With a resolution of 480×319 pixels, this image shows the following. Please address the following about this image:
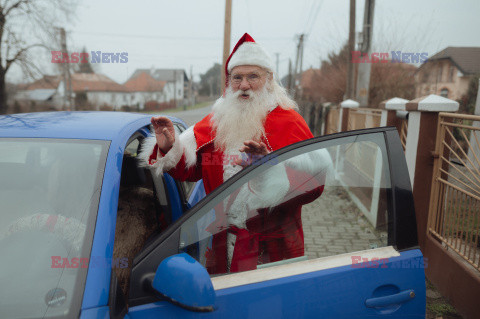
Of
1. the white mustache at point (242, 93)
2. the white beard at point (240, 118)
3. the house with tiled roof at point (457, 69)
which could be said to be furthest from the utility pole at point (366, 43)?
the house with tiled roof at point (457, 69)

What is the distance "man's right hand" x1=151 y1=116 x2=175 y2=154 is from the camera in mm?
1867

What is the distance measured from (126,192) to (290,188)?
1.26 m

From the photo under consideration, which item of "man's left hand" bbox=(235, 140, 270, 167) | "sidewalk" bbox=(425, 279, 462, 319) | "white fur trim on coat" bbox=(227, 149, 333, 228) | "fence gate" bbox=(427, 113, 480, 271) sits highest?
"man's left hand" bbox=(235, 140, 270, 167)

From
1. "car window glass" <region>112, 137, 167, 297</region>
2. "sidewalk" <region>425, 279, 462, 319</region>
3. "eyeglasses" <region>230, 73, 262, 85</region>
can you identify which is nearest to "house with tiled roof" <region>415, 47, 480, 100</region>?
"sidewalk" <region>425, 279, 462, 319</region>

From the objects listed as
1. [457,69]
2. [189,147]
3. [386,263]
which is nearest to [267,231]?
[386,263]

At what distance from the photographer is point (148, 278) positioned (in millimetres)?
1260

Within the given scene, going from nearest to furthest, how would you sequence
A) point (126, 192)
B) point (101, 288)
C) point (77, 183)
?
point (101, 288) → point (77, 183) → point (126, 192)

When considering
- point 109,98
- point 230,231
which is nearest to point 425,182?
point 230,231

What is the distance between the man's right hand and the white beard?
0.90 ft

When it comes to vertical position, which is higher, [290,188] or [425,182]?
[290,188]

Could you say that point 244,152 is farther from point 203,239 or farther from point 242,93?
point 242,93

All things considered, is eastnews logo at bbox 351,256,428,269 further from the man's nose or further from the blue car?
the man's nose

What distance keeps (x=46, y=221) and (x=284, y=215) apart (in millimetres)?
988

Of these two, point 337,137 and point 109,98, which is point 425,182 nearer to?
point 337,137
